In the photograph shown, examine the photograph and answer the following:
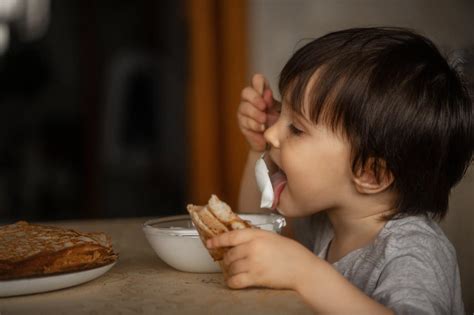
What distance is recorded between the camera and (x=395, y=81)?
1.11 m

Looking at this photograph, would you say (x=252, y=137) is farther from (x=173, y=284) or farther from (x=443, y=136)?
(x=173, y=284)

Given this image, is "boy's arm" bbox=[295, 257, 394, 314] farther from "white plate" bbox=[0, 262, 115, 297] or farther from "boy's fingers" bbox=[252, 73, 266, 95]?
"boy's fingers" bbox=[252, 73, 266, 95]

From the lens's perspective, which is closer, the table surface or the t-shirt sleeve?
the table surface

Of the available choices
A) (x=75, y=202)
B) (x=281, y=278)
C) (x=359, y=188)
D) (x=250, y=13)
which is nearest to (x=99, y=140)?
(x=75, y=202)

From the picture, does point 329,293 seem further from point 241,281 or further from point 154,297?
point 154,297

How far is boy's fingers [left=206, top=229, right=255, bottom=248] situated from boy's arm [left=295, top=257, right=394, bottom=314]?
0.31 feet

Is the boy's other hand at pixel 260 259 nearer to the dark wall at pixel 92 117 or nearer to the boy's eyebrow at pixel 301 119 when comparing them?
the boy's eyebrow at pixel 301 119

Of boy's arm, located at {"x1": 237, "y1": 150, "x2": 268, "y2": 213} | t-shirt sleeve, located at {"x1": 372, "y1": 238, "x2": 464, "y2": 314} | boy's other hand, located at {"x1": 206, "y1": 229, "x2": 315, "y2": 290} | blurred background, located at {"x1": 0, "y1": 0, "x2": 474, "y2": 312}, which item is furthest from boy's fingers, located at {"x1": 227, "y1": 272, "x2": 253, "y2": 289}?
blurred background, located at {"x1": 0, "y1": 0, "x2": 474, "y2": 312}

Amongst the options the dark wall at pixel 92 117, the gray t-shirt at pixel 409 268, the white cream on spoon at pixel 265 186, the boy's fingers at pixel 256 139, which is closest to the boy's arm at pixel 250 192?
the boy's fingers at pixel 256 139

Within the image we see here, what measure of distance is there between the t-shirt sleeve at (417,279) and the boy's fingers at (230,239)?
237mm

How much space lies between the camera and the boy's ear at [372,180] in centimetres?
116

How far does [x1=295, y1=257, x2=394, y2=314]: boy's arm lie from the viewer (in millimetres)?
883

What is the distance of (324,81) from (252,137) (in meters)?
0.34

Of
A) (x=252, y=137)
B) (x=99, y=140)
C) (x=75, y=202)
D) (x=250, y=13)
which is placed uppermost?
(x=250, y=13)
